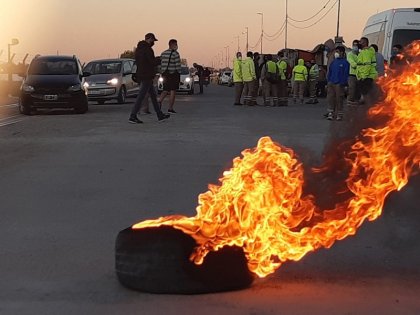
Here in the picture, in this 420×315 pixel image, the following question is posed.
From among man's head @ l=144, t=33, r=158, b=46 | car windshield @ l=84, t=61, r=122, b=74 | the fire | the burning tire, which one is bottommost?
car windshield @ l=84, t=61, r=122, b=74

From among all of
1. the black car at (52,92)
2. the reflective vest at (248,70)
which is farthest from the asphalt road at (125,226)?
the reflective vest at (248,70)

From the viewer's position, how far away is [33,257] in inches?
190

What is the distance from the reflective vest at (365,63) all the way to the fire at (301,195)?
344 inches

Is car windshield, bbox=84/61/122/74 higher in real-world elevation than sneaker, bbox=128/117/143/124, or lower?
higher

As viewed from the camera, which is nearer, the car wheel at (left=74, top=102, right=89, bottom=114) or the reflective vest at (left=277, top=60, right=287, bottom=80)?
the car wheel at (left=74, top=102, right=89, bottom=114)

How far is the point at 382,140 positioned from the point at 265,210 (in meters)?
0.98

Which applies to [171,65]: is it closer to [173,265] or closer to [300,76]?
[300,76]

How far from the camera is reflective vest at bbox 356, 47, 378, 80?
513 inches

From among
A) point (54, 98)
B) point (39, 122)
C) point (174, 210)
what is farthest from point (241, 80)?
point (174, 210)

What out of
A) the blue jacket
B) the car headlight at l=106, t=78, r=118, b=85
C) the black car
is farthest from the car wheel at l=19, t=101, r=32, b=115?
the blue jacket

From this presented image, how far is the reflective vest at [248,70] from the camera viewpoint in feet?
70.9

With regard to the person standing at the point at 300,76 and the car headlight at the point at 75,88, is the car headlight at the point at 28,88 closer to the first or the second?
the car headlight at the point at 75,88

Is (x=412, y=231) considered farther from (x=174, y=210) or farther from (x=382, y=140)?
(x=174, y=210)

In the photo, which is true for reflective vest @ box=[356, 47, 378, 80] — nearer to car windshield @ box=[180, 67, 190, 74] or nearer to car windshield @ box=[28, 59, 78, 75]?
car windshield @ box=[28, 59, 78, 75]
